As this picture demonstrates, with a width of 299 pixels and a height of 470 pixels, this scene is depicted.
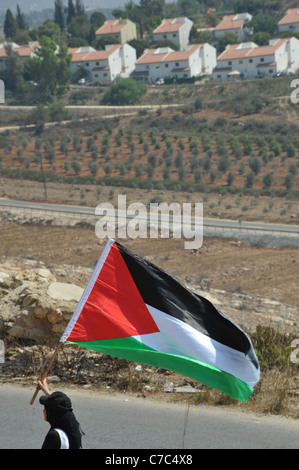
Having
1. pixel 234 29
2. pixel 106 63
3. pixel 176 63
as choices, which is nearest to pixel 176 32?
pixel 234 29

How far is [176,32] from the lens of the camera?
10519cm

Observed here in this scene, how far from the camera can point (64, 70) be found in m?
84.4

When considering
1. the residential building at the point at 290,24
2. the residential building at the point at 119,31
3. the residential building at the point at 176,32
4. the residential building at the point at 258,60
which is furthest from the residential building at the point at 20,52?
the residential building at the point at 290,24

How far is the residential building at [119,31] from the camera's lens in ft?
355

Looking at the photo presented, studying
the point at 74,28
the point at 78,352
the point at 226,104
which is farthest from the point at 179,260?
the point at 74,28

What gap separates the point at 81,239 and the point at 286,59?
6287cm

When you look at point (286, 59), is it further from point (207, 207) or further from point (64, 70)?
point (207, 207)

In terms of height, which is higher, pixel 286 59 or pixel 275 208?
pixel 286 59

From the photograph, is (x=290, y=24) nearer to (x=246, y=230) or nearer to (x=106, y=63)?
(x=106, y=63)

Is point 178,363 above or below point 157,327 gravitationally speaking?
below

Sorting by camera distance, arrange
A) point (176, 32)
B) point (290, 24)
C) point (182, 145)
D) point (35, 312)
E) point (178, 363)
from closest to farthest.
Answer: point (178, 363)
point (35, 312)
point (182, 145)
point (290, 24)
point (176, 32)

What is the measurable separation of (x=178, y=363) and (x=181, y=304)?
1.76ft

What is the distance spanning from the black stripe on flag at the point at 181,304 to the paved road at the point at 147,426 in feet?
3.45

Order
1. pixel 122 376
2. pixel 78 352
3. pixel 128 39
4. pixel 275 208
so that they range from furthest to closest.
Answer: pixel 128 39, pixel 275 208, pixel 78 352, pixel 122 376
